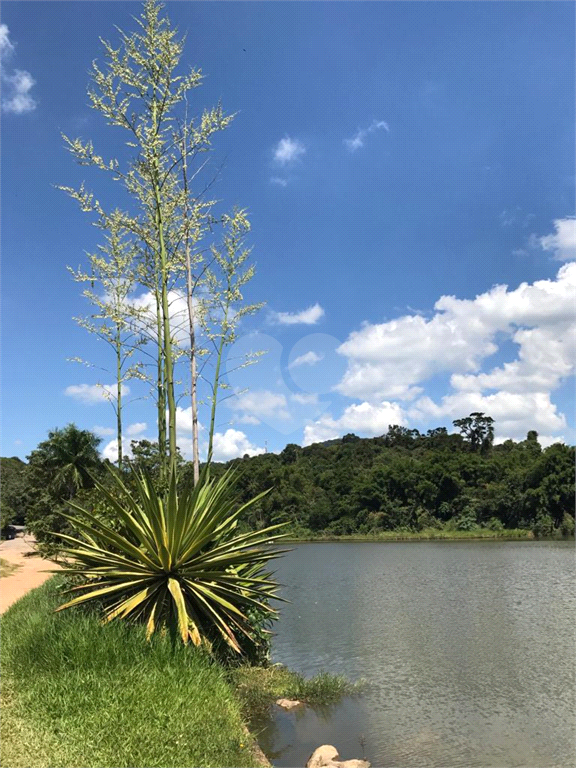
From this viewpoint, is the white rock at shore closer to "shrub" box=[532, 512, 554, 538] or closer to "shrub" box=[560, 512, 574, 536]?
"shrub" box=[560, 512, 574, 536]

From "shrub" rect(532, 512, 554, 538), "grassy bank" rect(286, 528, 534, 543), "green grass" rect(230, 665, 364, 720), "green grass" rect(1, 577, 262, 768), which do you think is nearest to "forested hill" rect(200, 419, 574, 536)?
"shrub" rect(532, 512, 554, 538)

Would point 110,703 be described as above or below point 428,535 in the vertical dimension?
above

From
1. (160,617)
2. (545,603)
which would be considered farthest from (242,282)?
(545,603)

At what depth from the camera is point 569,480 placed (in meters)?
58.8

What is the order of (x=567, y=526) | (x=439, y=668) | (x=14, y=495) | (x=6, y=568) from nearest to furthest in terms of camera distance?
(x=439, y=668), (x=6, y=568), (x=567, y=526), (x=14, y=495)

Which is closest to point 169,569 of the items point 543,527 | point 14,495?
point 543,527

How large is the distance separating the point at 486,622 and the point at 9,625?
1196 cm

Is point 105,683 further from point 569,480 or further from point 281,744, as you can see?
point 569,480

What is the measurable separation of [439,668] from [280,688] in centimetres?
387

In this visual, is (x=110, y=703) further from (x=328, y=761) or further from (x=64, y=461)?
(x=64, y=461)

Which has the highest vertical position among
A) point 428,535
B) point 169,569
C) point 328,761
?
point 169,569

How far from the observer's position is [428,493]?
232ft

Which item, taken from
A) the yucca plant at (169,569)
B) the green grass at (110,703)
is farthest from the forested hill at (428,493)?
the green grass at (110,703)

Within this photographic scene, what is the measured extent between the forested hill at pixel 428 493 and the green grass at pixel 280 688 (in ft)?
160
